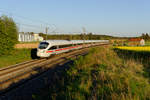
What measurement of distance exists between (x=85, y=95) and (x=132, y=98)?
1.87 m

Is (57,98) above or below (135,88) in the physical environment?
below

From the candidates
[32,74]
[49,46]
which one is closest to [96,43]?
[49,46]

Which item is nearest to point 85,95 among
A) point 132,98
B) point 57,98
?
point 57,98

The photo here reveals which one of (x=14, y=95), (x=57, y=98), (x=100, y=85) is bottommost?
(x=14, y=95)

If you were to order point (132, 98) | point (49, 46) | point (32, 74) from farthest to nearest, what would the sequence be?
point (49, 46) < point (32, 74) < point (132, 98)

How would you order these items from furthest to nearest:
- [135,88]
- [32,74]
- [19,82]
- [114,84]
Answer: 1. [32,74]
2. [19,82]
3. [114,84]
4. [135,88]

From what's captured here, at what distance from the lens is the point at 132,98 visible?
431 centimetres

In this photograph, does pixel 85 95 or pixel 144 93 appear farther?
pixel 85 95

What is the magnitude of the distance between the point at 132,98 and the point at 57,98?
3082 mm

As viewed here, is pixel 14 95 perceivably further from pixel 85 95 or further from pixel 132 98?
pixel 132 98

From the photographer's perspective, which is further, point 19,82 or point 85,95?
point 19,82

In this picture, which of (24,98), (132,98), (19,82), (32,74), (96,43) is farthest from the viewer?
(96,43)

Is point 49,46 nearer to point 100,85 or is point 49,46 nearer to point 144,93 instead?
point 100,85

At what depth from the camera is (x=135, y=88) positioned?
17.2 ft
